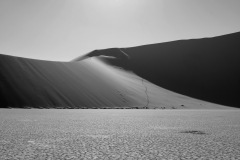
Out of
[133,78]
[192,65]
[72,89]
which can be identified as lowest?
[72,89]

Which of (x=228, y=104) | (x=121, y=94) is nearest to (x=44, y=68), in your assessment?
(x=121, y=94)

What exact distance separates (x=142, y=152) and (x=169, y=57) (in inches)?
4817

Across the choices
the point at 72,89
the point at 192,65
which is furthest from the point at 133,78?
the point at 72,89

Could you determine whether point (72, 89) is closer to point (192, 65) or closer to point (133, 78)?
point (133, 78)

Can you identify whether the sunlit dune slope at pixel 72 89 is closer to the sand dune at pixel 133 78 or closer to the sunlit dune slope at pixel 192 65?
the sand dune at pixel 133 78

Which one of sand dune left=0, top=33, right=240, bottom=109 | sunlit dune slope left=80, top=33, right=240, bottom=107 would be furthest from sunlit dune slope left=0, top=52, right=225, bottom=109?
sunlit dune slope left=80, top=33, right=240, bottom=107

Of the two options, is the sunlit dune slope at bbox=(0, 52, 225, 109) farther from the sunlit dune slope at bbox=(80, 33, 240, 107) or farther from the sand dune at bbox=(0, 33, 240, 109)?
the sunlit dune slope at bbox=(80, 33, 240, 107)

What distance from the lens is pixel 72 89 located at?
7675cm

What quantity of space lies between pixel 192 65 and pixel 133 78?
26.7 meters

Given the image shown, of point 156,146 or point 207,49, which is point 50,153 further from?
point 207,49

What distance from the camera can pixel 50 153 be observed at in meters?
10.2

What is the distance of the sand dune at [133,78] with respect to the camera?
70750 millimetres

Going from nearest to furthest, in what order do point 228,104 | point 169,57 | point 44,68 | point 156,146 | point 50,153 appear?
point 50,153, point 156,146, point 44,68, point 228,104, point 169,57

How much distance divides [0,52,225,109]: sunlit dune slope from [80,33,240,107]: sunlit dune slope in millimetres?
10585
